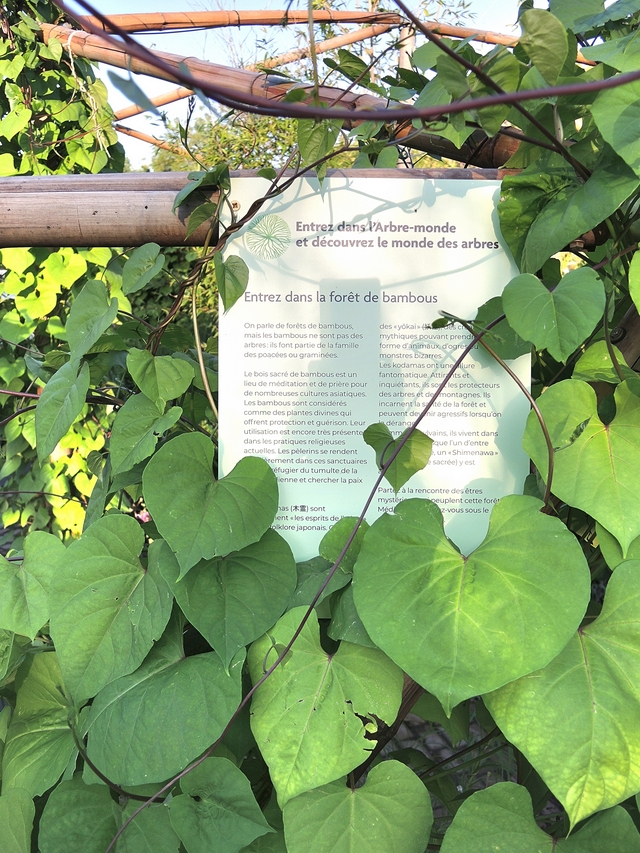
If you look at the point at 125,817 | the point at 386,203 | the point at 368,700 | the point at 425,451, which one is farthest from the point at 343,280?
the point at 125,817

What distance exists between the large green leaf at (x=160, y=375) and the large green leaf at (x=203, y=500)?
3.4 inches

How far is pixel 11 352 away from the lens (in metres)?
2.06

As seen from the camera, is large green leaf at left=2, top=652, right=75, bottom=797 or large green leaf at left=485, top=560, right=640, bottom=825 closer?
large green leaf at left=485, top=560, right=640, bottom=825

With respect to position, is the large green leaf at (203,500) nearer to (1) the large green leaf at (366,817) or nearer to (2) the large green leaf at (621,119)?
(1) the large green leaf at (366,817)

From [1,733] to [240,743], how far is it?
0.38m

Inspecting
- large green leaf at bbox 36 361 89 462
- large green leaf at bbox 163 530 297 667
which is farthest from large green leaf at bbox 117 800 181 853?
large green leaf at bbox 36 361 89 462

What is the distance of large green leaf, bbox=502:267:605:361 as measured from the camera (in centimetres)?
66

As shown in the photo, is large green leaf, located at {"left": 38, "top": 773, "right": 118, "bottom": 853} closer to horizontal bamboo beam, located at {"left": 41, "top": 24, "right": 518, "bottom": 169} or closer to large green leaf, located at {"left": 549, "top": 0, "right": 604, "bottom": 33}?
horizontal bamboo beam, located at {"left": 41, "top": 24, "right": 518, "bottom": 169}

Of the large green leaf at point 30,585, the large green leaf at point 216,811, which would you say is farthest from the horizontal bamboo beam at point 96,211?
the large green leaf at point 216,811

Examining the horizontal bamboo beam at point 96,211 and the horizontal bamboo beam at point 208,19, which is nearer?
the horizontal bamboo beam at point 96,211

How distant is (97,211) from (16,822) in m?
0.80

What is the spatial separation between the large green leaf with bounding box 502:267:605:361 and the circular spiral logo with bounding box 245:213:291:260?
31 centimetres

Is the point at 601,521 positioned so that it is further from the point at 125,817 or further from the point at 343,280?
the point at 125,817

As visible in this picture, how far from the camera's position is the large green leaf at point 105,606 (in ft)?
2.47
